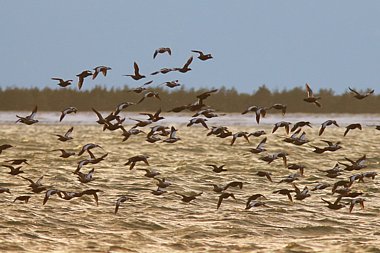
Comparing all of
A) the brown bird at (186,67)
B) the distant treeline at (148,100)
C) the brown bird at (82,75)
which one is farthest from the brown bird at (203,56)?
the distant treeline at (148,100)

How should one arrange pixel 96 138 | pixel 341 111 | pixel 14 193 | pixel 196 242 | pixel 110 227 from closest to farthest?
pixel 196 242
pixel 110 227
pixel 14 193
pixel 96 138
pixel 341 111

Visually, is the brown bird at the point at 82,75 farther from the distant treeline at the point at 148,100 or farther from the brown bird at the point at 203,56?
the distant treeline at the point at 148,100

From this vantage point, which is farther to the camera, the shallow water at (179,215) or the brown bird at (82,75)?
the brown bird at (82,75)

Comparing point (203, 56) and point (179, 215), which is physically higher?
point (203, 56)

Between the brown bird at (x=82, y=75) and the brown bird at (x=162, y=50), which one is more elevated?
the brown bird at (x=162, y=50)

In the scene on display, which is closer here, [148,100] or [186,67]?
[186,67]

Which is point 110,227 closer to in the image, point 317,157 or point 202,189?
point 202,189

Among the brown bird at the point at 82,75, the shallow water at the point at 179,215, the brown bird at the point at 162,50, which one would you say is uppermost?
the brown bird at the point at 162,50

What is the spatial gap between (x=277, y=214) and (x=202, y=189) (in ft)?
11.7

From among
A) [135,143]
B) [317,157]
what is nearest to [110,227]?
[317,157]

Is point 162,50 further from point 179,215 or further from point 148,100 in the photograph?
point 148,100

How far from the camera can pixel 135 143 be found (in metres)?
35.9

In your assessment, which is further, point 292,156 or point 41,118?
point 41,118

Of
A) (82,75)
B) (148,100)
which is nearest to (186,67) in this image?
(82,75)
